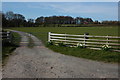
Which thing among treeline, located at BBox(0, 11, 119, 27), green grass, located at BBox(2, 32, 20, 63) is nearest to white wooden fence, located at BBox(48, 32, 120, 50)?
green grass, located at BBox(2, 32, 20, 63)

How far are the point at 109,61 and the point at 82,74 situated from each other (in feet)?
8.30

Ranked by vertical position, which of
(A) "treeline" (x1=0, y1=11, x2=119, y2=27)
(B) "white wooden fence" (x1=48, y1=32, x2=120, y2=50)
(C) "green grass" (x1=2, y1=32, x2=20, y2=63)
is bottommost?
(C) "green grass" (x1=2, y1=32, x2=20, y2=63)

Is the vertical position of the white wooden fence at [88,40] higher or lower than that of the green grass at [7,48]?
higher

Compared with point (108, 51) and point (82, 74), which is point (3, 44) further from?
point (82, 74)

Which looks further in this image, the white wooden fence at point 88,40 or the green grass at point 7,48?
the white wooden fence at point 88,40

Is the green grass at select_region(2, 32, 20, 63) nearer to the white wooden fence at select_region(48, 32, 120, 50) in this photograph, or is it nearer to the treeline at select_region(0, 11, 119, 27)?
the white wooden fence at select_region(48, 32, 120, 50)

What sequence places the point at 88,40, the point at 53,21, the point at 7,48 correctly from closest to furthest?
1. the point at 88,40
2. the point at 7,48
3. the point at 53,21

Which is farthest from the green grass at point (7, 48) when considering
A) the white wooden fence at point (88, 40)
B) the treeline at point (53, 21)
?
the treeline at point (53, 21)

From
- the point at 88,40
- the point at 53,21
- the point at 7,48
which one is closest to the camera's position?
the point at 88,40

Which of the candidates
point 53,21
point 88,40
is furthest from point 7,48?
point 53,21

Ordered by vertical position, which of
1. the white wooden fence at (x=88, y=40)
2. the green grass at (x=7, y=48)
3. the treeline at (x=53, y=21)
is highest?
the treeline at (x=53, y=21)

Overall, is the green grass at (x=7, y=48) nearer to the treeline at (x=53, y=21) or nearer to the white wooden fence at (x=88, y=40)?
the white wooden fence at (x=88, y=40)

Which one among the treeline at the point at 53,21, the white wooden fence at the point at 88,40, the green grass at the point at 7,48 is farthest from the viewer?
the treeline at the point at 53,21

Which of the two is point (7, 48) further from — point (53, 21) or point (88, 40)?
point (53, 21)
